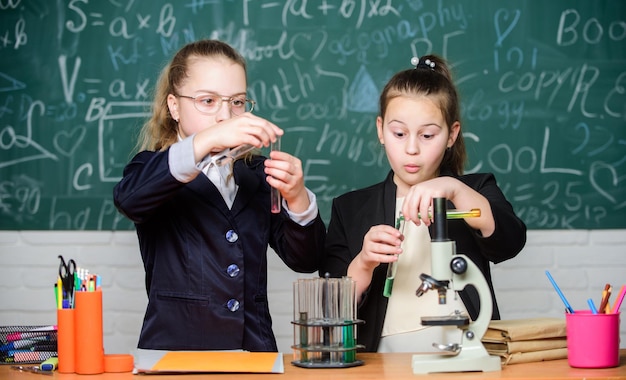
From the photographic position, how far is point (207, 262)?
6.45 ft

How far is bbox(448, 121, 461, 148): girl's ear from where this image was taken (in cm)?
214

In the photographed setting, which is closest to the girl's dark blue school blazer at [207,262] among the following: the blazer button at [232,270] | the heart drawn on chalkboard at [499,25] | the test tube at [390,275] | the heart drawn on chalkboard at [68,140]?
the blazer button at [232,270]

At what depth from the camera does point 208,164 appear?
1791mm

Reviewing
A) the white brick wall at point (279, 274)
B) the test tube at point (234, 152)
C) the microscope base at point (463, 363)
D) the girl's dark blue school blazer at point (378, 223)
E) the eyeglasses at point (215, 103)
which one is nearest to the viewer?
the microscope base at point (463, 363)

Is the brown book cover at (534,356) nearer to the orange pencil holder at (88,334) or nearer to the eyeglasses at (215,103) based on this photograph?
the orange pencil holder at (88,334)

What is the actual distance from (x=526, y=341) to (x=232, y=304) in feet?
2.21

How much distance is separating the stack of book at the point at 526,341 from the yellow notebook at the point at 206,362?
41 centimetres

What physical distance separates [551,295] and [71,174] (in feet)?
6.46

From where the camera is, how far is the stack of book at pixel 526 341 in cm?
160

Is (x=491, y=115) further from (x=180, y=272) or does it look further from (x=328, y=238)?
(x=180, y=272)

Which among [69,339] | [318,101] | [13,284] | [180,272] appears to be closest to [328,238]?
[180,272]

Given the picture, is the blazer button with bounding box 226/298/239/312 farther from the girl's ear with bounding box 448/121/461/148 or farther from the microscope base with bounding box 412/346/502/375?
the girl's ear with bounding box 448/121/461/148

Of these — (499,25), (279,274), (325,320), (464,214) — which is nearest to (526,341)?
(464,214)

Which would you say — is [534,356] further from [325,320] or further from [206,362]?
[206,362]
